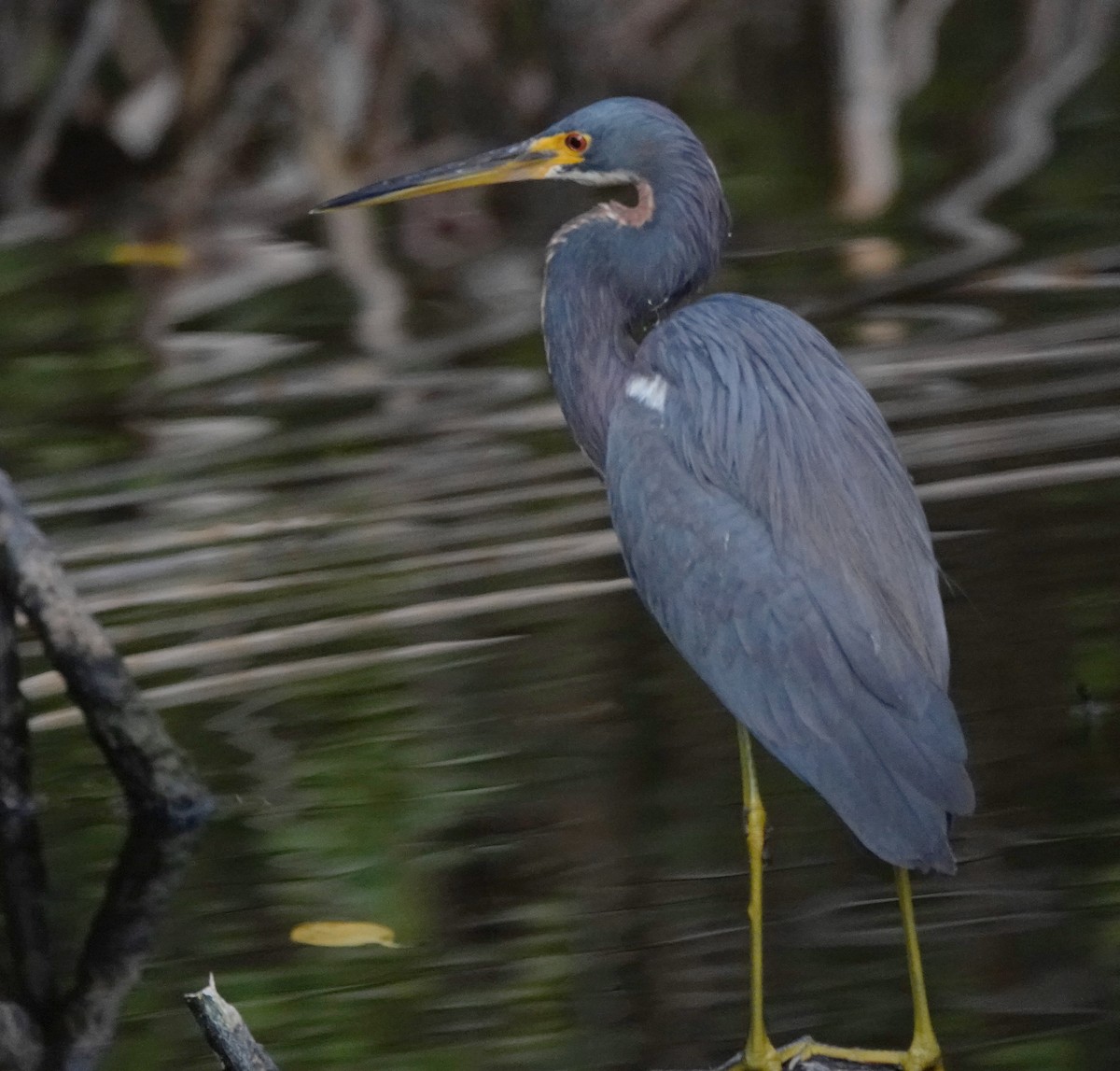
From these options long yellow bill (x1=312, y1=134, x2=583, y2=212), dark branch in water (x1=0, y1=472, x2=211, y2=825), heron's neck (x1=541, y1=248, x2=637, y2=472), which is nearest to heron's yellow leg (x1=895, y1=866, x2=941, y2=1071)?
heron's neck (x1=541, y1=248, x2=637, y2=472)

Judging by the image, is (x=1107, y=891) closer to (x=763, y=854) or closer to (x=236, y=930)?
(x=763, y=854)

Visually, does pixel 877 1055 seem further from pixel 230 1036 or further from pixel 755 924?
pixel 230 1036

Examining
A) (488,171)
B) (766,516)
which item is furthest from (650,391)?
(488,171)

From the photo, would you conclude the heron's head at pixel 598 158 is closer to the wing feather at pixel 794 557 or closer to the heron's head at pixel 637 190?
the heron's head at pixel 637 190

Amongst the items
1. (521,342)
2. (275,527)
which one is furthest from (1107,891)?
(521,342)

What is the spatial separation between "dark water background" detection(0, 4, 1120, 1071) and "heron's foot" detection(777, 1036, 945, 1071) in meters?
0.15

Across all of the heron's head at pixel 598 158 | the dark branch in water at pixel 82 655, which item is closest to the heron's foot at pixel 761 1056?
the heron's head at pixel 598 158

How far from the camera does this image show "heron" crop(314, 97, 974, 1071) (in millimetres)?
4199

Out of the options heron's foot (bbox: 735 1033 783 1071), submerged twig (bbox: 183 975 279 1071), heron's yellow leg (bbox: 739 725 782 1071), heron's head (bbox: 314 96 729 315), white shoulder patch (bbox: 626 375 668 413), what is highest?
heron's head (bbox: 314 96 729 315)

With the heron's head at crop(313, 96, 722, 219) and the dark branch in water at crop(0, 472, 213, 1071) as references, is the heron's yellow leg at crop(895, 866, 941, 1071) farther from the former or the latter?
the dark branch in water at crop(0, 472, 213, 1071)

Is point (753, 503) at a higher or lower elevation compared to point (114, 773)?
higher

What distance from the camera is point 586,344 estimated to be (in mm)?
4914

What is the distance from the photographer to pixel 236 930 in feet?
17.1

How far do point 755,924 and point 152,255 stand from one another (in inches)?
344
